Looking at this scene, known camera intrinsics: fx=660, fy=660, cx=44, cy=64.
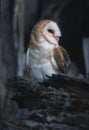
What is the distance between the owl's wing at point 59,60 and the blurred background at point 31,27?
174 cm

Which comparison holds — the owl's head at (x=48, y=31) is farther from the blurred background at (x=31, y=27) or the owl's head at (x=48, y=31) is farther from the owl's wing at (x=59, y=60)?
the blurred background at (x=31, y=27)

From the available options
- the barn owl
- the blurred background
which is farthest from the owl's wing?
the blurred background

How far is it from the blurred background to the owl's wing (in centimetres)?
174

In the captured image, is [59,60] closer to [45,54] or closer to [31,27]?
[45,54]

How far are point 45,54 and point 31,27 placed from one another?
237 cm

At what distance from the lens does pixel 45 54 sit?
3.23 metres

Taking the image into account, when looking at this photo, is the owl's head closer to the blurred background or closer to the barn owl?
the barn owl

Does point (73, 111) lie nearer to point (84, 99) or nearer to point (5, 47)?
point (84, 99)

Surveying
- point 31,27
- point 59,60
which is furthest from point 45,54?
point 31,27

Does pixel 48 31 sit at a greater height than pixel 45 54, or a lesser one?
greater

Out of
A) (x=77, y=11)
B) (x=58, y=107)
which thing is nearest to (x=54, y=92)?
(x=58, y=107)

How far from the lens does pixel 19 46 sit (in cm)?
528

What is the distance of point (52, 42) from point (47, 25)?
0.09 metres

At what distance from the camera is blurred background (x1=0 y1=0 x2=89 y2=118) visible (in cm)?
520
